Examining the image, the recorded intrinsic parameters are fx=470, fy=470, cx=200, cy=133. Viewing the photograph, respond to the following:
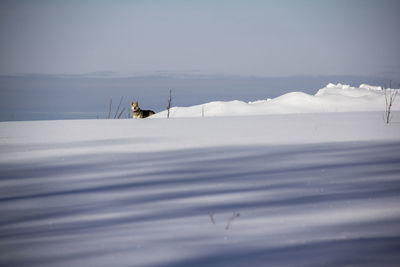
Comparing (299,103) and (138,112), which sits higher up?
(299,103)

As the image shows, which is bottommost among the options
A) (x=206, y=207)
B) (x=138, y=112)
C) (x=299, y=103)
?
(x=206, y=207)

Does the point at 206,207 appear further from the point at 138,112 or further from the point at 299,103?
the point at 299,103

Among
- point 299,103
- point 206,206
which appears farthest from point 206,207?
point 299,103

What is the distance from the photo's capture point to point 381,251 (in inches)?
66.2

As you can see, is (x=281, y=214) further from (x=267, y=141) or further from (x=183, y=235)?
(x=267, y=141)

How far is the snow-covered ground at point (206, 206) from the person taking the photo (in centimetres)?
175

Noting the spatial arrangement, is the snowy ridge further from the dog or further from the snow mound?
the snow mound

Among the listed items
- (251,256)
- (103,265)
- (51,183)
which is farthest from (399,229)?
(51,183)

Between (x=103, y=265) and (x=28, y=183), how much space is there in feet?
6.56

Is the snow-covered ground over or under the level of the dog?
under

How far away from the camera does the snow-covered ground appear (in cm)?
Answer: 175

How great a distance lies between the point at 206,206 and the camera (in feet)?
8.00

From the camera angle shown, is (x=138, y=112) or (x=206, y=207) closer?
(x=206, y=207)

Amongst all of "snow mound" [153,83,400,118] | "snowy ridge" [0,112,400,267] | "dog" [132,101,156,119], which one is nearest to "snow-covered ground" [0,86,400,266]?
"snowy ridge" [0,112,400,267]
